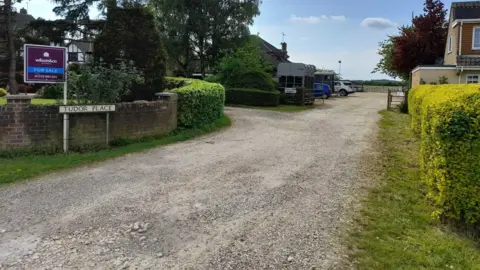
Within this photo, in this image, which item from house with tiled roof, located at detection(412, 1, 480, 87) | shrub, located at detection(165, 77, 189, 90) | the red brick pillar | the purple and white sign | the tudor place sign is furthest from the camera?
house with tiled roof, located at detection(412, 1, 480, 87)

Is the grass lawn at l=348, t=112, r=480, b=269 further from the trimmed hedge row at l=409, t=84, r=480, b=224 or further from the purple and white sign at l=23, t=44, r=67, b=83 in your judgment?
the purple and white sign at l=23, t=44, r=67, b=83

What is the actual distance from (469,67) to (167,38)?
2028cm

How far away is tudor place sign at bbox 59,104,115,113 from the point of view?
8148 millimetres

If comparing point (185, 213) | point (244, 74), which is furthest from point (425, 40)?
point (185, 213)

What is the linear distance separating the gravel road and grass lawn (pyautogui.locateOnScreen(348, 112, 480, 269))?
269 millimetres

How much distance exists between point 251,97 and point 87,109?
14.5 meters

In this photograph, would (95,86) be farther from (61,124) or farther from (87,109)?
(61,124)

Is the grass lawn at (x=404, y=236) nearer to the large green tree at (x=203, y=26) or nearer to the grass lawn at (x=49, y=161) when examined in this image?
the grass lawn at (x=49, y=161)

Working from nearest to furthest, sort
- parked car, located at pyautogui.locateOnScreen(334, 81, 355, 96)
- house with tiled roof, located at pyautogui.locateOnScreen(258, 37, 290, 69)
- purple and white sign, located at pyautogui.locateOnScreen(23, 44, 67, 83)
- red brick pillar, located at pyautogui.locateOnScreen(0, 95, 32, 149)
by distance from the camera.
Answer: red brick pillar, located at pyautogui.locateOnScreen(0, 95, 32, 149) < purple and white sign, located at pyautogui.locateOnScreen(23, 44, 67, 83) < parked car, located at pyautogui.locateOnScreen(334, 81, 355, 96) < house with tiled roof, located at pyautogui.locateOnScreen(258, 37, 290, 69)

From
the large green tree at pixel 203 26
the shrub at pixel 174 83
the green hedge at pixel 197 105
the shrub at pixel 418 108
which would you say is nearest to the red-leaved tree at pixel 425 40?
the large green tree at pixel 203 26

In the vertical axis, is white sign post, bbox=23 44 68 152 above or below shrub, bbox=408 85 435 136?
above

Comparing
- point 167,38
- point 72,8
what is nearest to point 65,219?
point 167,38

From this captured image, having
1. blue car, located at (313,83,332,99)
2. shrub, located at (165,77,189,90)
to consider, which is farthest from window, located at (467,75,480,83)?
shrub, located at (165,77,189,90)

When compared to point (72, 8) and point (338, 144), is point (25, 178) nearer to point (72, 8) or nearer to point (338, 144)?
point (338, 144)
